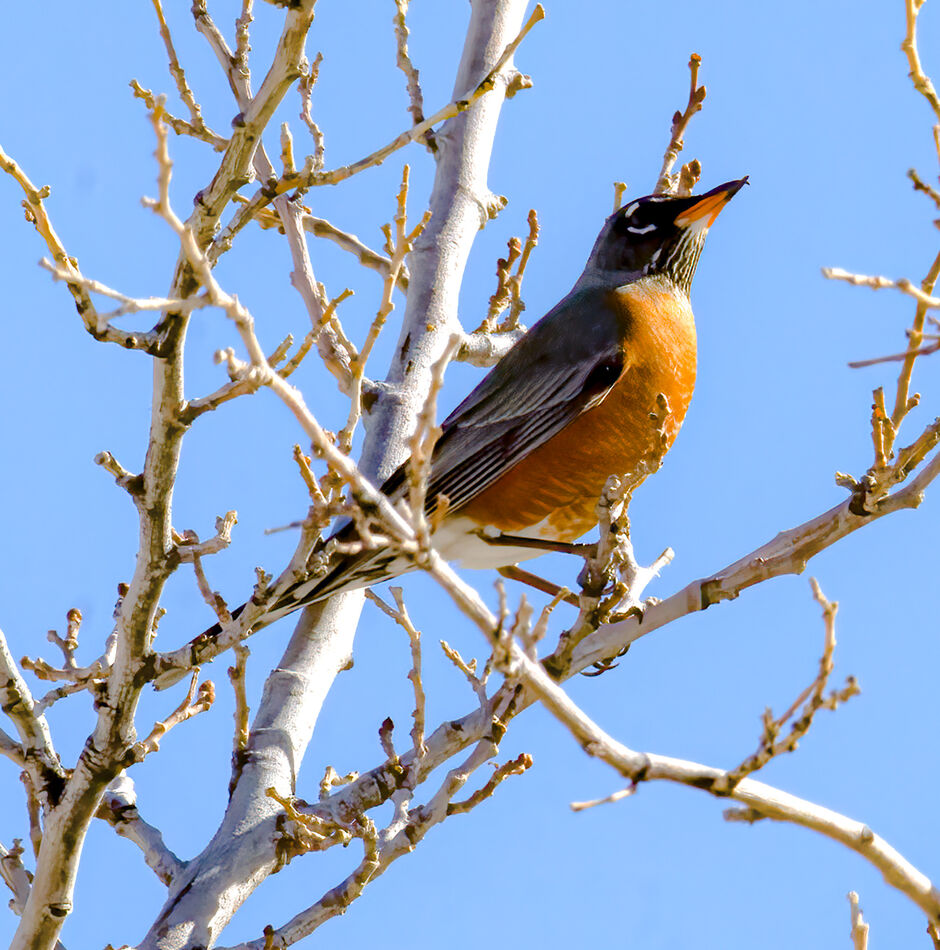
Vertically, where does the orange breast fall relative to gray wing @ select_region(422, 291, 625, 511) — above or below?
below

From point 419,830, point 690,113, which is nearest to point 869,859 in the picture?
point 419,830

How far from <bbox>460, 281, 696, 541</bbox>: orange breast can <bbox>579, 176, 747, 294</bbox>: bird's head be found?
96cm

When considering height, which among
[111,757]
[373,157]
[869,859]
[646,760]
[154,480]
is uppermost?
[373,157]

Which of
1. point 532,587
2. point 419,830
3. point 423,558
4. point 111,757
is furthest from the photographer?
point 532,587

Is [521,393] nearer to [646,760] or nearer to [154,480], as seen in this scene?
[154,480]

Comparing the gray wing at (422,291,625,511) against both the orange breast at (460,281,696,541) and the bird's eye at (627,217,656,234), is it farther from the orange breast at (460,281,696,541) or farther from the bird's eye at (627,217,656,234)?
the bird's eye at (627,217,656,234)

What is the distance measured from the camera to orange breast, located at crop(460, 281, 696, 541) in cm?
484

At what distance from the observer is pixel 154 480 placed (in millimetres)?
3193

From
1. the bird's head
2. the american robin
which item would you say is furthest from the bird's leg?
the bird's head

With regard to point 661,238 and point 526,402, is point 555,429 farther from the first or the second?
point 661,238

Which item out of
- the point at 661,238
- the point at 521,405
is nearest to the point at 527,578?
the point at 521,405

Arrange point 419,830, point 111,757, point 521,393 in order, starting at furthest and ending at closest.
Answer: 1. point 521,393
2. point 419,830
3. point 111,757

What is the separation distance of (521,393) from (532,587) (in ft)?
2.98

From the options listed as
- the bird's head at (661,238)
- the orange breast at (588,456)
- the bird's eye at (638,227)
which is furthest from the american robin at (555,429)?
the bird's eye at (638,227)
